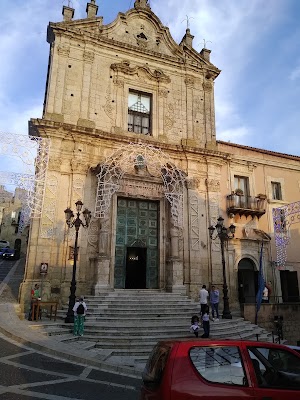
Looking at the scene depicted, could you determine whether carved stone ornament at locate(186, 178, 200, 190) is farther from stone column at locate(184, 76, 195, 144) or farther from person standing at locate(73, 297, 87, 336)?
person standing at locate(73, 297, 87, 336)

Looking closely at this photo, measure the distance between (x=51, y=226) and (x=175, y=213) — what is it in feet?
19.8

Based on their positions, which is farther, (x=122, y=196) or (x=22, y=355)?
(x=122, y=196)

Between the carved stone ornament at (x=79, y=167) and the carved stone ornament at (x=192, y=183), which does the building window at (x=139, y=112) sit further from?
the carved stone ornament at (x=79, y=167)

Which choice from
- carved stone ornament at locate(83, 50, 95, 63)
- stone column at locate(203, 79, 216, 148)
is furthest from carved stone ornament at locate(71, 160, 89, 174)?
stone column at locate(203, 79, 216, 148)

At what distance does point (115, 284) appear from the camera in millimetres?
15070

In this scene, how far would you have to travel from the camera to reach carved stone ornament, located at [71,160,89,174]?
1519cm

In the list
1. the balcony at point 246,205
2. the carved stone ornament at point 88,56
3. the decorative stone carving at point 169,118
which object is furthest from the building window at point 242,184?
the carved stone ornament at point 88,56

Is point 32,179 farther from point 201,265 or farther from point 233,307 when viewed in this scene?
point 233,307

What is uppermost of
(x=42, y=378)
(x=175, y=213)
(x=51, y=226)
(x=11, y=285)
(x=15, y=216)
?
(x=15, y=216)

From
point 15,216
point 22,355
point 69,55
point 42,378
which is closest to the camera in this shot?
point 42,378

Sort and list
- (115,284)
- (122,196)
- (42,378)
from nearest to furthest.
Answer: (42,378) < (115,284) < (122,196)

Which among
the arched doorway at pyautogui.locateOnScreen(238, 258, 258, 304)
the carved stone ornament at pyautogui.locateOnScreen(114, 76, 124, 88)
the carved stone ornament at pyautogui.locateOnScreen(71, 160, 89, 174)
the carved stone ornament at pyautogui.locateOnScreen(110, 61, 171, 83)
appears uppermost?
the carved stone ornament at pyautogui.locateOnScreen(110, 61, 171, 83)

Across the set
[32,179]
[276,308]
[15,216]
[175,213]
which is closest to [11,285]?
[32,179]

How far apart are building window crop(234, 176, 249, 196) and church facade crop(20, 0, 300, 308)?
176 mm
